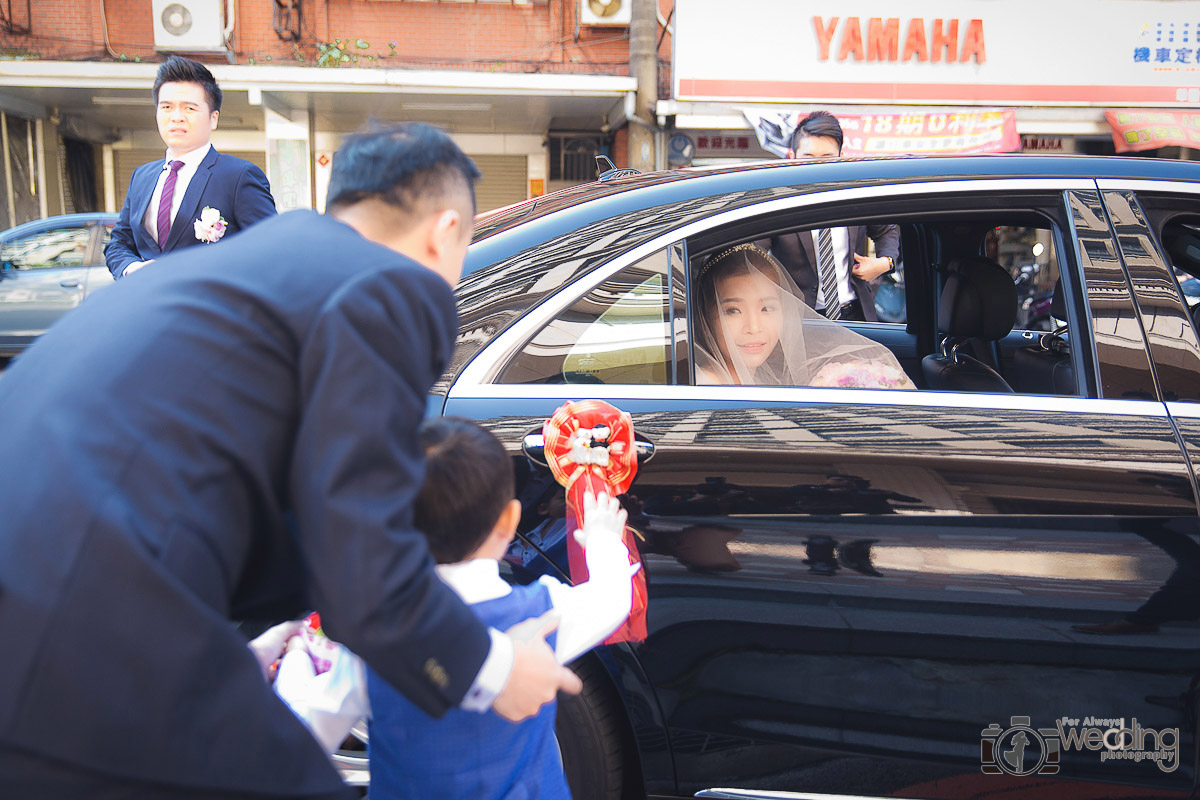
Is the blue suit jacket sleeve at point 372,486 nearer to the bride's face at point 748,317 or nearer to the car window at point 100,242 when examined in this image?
the bride's face at point 748,317

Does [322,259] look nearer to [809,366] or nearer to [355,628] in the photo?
[355,628]

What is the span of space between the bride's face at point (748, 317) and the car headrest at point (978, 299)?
85 centimetres

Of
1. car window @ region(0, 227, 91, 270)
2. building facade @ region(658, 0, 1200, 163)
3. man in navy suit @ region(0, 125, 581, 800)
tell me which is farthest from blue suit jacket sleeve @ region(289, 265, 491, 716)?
building facade @ region(658, 0, 1200, 163)

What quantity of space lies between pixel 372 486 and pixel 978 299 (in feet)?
8.34

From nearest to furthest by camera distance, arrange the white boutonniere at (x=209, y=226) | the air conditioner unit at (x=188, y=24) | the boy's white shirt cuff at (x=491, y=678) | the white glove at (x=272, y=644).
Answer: the boy's white shirt cuff at (x=491, y=678), the white glove at (x=272, y=644), the white boutonniere at (x=209, y=226), the air conditioner unit at (x=188, y=24)

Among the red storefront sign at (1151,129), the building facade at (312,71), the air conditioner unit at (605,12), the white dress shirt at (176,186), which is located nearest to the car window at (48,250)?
the building facade at (312,71)

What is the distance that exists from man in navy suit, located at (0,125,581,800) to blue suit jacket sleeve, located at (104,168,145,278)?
2328mm

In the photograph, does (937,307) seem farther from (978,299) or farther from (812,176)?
(812,176)

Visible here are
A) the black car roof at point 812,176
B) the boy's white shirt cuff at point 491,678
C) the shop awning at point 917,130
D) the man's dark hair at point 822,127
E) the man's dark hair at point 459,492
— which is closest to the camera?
the boy's white shirt cuff at point 491,678

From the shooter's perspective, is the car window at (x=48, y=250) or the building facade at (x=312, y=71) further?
the building facade at (x=312, y=71)

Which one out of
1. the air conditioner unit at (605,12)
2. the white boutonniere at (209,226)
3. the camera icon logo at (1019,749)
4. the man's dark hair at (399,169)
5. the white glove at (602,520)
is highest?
the air conditioner unit at (605,12)

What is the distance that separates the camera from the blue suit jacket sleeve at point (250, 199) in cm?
310

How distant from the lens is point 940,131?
35.4 feet

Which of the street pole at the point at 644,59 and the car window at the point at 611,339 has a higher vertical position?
the street pole at the point at 644,59
